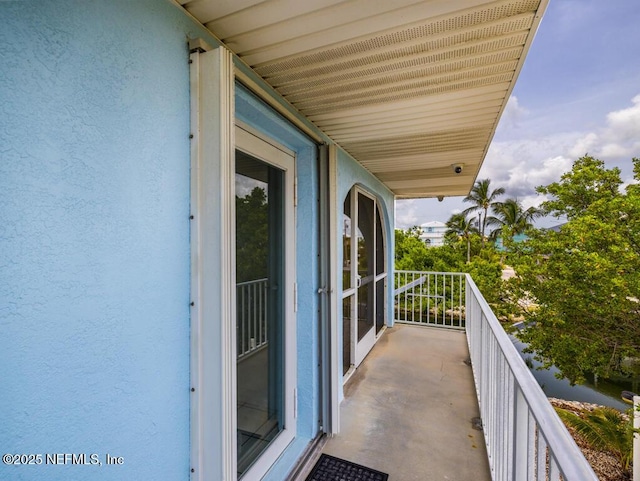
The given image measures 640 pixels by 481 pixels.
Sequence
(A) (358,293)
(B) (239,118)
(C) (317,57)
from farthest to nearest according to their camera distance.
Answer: (A) (358,293)
(B) (239,118)
(C) (317,57)

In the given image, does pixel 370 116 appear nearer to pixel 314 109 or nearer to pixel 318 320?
pixel 314 109

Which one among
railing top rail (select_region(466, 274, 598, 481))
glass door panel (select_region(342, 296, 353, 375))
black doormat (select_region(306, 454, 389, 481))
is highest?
railing top rail (select_region(466, 274, 598, 481))

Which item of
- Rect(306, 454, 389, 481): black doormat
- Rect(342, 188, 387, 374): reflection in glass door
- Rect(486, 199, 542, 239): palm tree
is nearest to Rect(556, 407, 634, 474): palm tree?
Rect(342, 188, 387, 374): reflection in glass door

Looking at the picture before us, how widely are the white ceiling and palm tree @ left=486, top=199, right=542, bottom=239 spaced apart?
21429 millimetres

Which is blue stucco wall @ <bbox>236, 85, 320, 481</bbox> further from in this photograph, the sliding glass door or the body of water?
the body of water

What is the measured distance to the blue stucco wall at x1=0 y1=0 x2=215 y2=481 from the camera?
0.70 meters

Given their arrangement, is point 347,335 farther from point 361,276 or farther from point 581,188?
point 581,188

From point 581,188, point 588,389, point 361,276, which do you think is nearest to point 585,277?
point 581,188

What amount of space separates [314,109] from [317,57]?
1.96ft

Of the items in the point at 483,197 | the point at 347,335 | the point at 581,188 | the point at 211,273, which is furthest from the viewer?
the point at 483,197

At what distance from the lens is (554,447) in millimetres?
772

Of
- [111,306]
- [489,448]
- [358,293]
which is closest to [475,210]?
[358,293]

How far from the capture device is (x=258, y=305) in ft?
6.43

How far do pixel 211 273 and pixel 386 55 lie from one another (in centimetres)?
129
